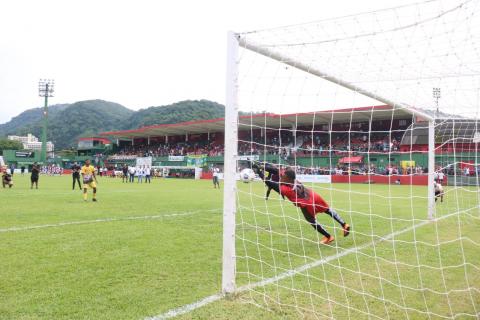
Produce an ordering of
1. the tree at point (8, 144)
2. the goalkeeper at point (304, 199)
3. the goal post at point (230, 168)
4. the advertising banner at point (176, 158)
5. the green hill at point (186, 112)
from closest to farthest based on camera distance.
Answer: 1. the goal post at point (230, 168)
2. the goalkeeper at point (304, 199)
3. the advertising banner at point (176, 158)
4. the green hill at point (186, 112)
5. the tree at point (8, 144)

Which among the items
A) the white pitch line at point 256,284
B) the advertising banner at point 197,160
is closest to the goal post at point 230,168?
the white pitch line at point 256,284

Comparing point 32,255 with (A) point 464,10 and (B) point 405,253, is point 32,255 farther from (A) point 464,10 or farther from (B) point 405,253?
(A) point 464,10

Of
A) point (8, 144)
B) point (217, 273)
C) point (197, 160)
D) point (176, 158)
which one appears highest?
point (8, 144)

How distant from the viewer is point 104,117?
135375 mm

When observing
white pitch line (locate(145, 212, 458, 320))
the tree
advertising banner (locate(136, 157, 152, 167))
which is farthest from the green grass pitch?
the tree

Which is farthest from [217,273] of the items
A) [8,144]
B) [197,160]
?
[8,144]

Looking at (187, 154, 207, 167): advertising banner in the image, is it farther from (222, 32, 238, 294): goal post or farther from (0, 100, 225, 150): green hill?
(0, 100, 225, 150): green hill

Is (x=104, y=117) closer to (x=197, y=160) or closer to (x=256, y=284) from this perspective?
(x=197, y=160)

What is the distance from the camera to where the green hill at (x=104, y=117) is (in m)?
104

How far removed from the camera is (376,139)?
107ft

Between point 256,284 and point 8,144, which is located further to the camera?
point 8,144

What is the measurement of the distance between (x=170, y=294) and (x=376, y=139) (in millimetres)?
31056

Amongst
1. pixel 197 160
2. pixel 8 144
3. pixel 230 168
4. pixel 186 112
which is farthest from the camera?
pixel 8 144

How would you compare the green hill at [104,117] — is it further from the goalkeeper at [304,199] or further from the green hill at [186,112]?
the goalkeeper at [304,199]
